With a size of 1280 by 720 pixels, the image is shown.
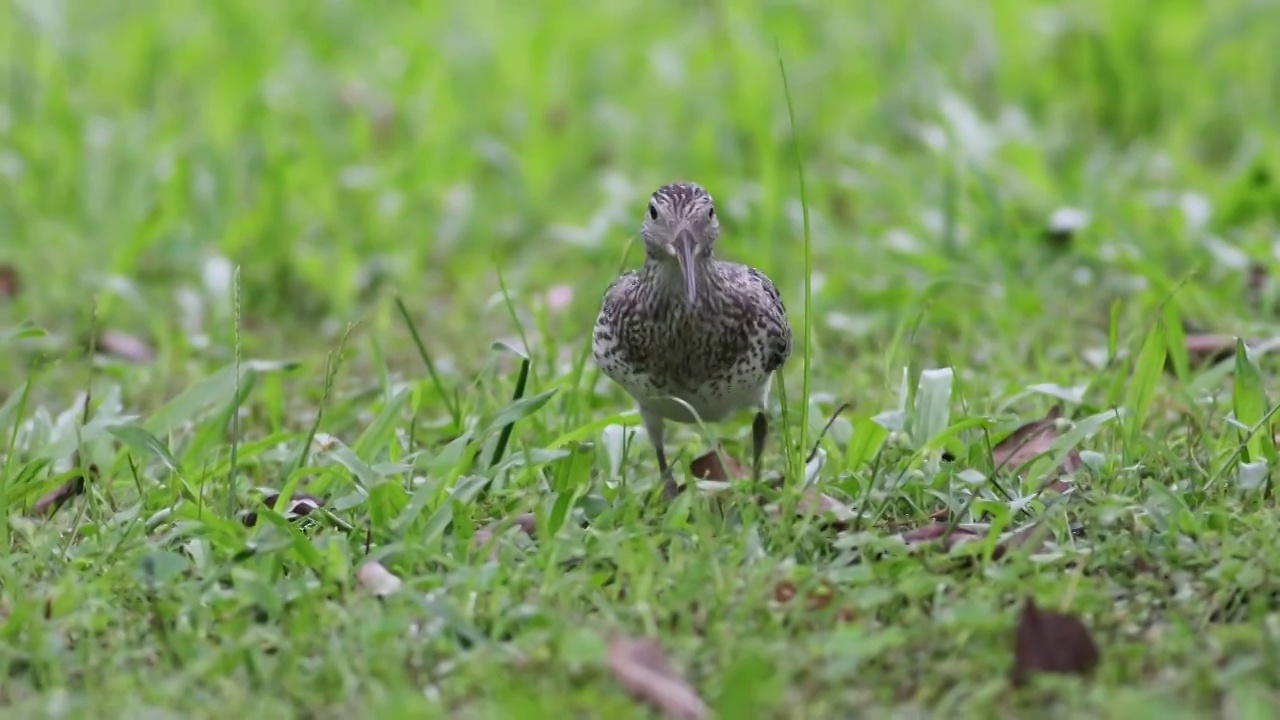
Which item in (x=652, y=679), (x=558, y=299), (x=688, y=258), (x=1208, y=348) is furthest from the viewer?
(x=558, y=299)

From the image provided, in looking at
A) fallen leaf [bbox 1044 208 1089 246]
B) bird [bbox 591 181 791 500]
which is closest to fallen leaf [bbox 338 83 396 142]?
fallen leaf [bbox 1044 208 1089 246]

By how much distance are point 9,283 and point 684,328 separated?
3473mm

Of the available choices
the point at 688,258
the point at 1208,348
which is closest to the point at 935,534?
the point at 688,258

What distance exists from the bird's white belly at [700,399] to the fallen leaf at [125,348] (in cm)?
235

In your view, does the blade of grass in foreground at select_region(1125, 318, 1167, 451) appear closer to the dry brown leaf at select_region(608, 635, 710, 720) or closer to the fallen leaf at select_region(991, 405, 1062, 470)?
the fallen leaf at select_region(991, 405, 1062, 470)

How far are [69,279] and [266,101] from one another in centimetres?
156

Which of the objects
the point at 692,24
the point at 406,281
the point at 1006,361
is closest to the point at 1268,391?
the point at 1006,361

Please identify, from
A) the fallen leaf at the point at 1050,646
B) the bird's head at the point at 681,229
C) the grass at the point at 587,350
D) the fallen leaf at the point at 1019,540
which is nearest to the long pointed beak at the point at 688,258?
the bird's head at the point at 681,229

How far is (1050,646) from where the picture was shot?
3.43 meters

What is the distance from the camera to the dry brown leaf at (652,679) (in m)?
3.32

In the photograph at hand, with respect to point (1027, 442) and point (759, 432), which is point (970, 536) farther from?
point (759, 432)

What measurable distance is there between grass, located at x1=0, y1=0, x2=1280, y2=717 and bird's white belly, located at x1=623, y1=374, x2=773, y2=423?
109mm

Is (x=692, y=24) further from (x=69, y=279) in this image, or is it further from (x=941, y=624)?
(x=941, y=624)

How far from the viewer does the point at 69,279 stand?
7016 millimetres
